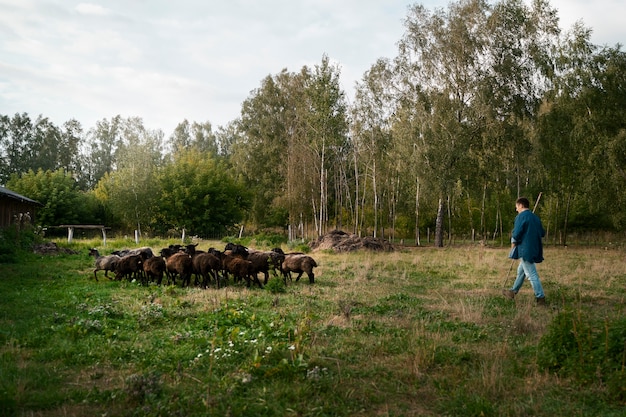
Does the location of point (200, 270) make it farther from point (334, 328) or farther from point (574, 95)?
point (574, 95)

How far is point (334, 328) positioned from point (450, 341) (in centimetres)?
176

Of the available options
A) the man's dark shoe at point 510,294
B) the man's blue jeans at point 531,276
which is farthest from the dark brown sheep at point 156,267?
the man's blue jeans at point 531,276

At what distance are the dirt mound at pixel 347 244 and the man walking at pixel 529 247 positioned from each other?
15.0 metres

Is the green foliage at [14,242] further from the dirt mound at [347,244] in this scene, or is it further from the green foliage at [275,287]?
the dirt mound at [347,244]

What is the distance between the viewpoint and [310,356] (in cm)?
594

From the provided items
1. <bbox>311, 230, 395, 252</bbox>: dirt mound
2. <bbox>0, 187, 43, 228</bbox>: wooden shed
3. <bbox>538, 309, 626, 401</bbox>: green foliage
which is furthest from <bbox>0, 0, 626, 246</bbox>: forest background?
<bbox>538, 309, 626, 401</bbox>: green foliage

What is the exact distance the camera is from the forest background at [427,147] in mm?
29234

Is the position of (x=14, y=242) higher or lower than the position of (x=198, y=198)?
lower

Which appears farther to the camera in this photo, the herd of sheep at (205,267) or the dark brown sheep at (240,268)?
the herd of sheep at (205,267)

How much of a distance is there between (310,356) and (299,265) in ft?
25.1

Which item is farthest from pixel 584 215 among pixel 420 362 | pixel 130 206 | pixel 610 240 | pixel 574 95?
pixel 420 362

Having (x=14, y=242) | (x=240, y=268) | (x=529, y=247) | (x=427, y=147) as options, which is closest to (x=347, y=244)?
(x=427, y=147)

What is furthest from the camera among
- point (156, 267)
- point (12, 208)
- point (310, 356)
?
point (12, 208)

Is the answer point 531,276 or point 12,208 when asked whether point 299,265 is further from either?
point 12,208
